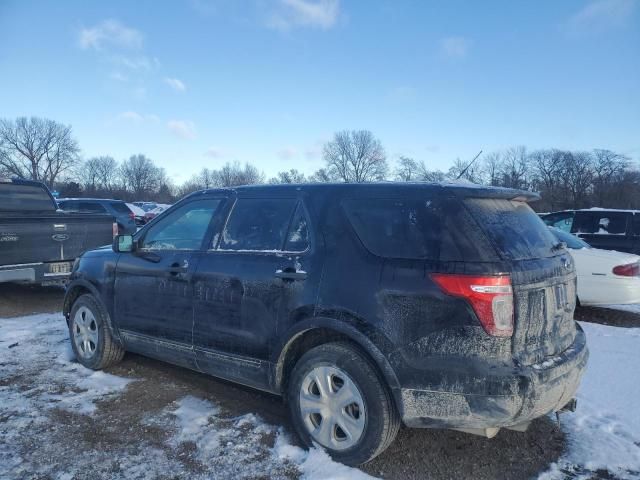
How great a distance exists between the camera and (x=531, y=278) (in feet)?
9.27

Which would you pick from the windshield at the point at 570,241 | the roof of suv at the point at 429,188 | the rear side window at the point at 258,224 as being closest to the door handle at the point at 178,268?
the rear side window at the point at 258,224

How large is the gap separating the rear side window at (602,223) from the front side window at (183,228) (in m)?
8.76

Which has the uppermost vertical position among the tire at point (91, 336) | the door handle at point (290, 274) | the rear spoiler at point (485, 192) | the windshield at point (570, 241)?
the rear spoiler at point (485, 192)

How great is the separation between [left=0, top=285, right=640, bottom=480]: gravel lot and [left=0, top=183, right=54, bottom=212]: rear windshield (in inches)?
213

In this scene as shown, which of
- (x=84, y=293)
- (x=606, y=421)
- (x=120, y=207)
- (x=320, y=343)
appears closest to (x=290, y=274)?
(x=320, y=343)

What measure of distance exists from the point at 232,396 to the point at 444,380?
7.07 ft

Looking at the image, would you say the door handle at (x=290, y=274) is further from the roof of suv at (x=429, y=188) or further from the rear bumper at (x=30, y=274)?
the rear bumper at (x=30, y=274)

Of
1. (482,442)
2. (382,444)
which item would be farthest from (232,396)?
(482,442)

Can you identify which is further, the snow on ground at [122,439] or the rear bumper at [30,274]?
the rear bumper at [30,274]

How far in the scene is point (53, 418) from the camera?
12.3ft

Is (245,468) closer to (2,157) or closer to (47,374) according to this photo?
(47,374)

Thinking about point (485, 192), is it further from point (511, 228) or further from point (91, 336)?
point (91, 336)

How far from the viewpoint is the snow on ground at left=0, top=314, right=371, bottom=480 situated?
9.93ft

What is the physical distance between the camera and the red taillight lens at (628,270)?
23.5 ft
